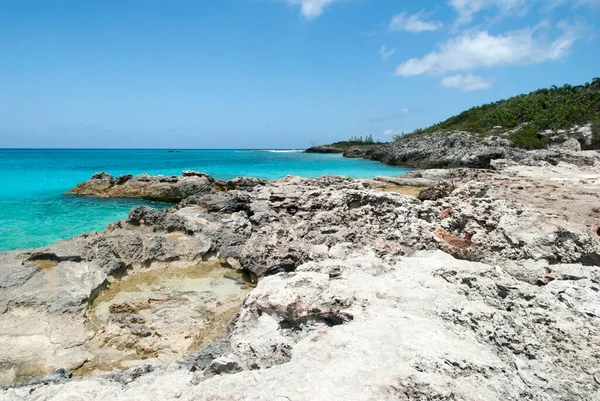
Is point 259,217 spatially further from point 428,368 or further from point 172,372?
point 428,368

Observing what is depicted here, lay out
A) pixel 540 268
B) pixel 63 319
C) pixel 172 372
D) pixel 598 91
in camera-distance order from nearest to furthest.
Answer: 1. pixel 172 372
2. pixel 540 268
3. pixel 63 319
4. pixel 598 91

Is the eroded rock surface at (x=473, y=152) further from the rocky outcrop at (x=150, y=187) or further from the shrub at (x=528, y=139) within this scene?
the rocky outcrop at (x=150, y=187)

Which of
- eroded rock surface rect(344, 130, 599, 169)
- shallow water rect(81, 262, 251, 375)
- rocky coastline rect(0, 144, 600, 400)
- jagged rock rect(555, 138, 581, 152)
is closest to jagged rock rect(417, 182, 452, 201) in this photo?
rocky coastline rect(0, 144, 600, 400)

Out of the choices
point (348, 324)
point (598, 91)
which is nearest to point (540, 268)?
point (348, 324)

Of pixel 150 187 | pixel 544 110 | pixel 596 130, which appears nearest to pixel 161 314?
pixel 150 187

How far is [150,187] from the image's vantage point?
22438 millimetres

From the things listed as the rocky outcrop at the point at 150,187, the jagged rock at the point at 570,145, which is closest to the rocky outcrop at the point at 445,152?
the jagged rock at the point at 570,145

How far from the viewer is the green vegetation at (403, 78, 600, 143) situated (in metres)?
37.0

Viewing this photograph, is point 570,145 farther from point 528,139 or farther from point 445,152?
point 445,152

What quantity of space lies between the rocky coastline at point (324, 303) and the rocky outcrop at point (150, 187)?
10.8 m

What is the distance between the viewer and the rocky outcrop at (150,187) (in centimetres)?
2219

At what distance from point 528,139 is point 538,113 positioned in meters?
7.91

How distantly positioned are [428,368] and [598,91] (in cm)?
5149

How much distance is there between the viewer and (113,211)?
1783 centimetres
